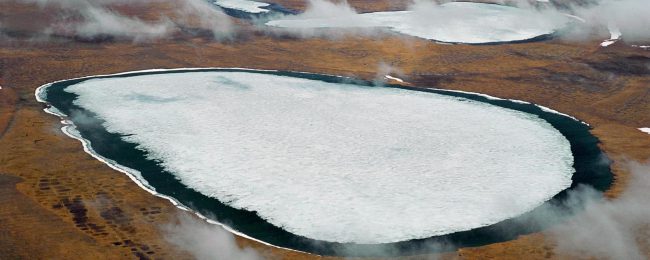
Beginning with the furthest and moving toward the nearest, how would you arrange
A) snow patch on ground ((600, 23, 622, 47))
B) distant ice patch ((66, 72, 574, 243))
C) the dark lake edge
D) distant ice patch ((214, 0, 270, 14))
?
1. distant ice patch ((214, 0, 270, 14))
2. snow patch on ground ((600, 23, 622, 47))
3. distant ice patch ((66, 72, 574, 243))
4. the dark lake edge

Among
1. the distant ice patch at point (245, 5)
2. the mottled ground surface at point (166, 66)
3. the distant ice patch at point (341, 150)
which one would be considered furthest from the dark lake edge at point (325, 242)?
the distant ice patch at point (245, 5)

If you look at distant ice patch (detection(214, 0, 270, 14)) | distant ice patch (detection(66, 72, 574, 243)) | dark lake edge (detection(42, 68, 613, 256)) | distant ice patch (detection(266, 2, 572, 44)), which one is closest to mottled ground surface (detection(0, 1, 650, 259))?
dark lake edge (detection(42, 68, 613, 256))

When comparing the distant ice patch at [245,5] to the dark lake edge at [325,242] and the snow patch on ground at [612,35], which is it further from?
the dark lake edge at [325,242]

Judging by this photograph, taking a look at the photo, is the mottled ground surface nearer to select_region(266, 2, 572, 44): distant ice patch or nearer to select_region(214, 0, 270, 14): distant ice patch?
select_region(266, 2, 572, 44): distant ice patch

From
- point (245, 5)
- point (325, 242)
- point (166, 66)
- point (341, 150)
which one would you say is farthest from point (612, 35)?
point (325, 242)

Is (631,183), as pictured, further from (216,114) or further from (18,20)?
(18,20)

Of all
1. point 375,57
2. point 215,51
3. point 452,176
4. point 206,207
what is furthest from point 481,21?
point 206,207
